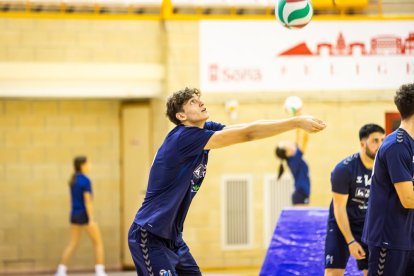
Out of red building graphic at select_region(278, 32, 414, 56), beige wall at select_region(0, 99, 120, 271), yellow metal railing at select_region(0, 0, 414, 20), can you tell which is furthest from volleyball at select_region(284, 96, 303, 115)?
beige wall at select_region(0, 99, 120, 271)

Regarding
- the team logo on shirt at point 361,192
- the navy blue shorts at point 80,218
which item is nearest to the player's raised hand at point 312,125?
the team logo on shirt at point 361,192

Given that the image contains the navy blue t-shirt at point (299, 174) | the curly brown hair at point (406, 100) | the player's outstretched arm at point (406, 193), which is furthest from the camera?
the navy blue t-shirt at point (299, 174)

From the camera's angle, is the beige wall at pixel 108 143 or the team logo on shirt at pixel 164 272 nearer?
the team logo on shirt at pixel 164 272

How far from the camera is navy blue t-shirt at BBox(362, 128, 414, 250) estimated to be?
5.60 metres

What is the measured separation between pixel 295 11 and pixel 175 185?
384cm

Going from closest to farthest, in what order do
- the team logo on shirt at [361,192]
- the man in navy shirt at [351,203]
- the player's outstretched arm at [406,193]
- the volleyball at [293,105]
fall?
the player's outstretched arm at [406,193], the man in navy shirt at [351,203], the team logo on shirt at [361,192], the volleyball at [293,105]

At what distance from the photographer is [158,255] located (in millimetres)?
5848

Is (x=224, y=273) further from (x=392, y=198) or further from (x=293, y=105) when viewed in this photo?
(x=392, y=198)

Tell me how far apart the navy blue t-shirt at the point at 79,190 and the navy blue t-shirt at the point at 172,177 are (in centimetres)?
590

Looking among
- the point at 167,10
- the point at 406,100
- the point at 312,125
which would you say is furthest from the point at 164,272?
the point at 167,10

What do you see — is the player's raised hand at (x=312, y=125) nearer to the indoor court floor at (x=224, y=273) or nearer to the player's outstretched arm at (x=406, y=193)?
the player's outstretched arm at (x=406, y=193)

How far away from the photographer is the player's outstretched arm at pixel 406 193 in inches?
218

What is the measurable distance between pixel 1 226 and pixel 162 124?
9.80 ft

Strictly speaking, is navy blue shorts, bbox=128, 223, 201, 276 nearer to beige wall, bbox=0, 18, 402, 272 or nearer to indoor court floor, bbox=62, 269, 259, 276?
indoor court floor, bbox=62, 269, 259, 276
